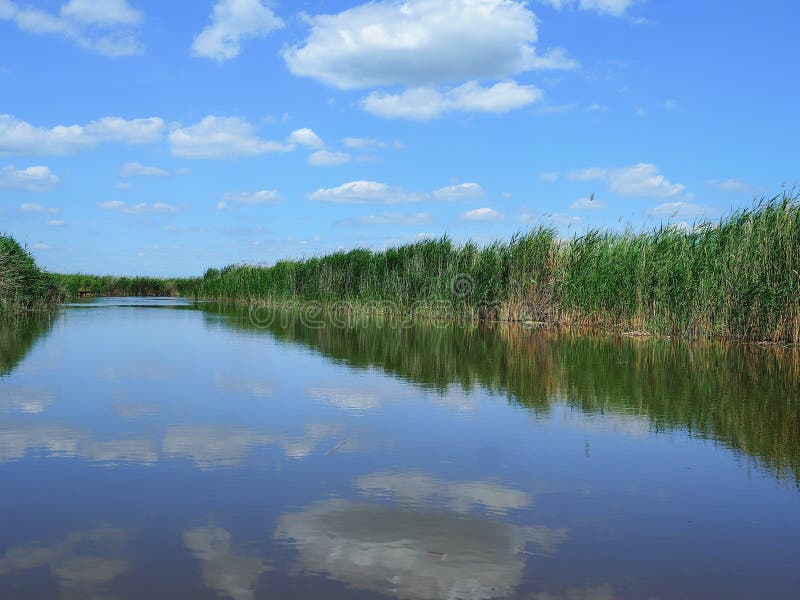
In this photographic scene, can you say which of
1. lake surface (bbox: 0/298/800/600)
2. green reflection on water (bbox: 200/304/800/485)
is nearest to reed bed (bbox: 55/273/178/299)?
green reflection on water (bbox: 200/304/800/485)

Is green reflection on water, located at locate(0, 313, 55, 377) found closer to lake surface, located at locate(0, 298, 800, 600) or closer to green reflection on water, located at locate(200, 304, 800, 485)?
lake surface, located at locate(0, 298, 800, 600)

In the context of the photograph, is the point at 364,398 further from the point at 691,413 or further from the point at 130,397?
the point at 691,413

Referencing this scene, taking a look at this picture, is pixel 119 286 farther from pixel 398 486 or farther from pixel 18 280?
pixel 398 486

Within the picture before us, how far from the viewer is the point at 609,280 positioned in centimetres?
1609

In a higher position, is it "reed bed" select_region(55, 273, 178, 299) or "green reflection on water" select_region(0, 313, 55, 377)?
"reed bed" select_region(55, 273, 178, 299)

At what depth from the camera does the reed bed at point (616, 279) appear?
42.3ft

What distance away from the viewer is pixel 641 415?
6254 mm

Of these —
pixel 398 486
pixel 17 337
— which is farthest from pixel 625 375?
pixel 17 337

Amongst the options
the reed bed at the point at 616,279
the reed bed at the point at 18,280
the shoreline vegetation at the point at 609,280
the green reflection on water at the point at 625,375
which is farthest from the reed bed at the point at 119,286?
the green reflection on water at the point at 625,375

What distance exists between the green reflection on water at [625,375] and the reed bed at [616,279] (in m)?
0.98

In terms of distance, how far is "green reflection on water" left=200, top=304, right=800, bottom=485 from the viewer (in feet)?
19.2

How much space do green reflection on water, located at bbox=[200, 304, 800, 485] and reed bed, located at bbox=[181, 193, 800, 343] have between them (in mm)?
982

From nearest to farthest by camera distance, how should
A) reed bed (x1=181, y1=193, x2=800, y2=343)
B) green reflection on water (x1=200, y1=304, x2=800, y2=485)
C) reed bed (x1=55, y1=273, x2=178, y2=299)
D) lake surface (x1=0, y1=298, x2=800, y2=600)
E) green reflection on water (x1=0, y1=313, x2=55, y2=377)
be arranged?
lake surface (x1=0, y1=298, x2=800, y2=600), green reflection on water (x1=200, y1=304, x2=800, y2=485), green reflection on water (x1=0, y1=313, x2=55, y2=377), reed bed (x1=181, y1=193, x2=800, y2=343), reed bed (x1=55, y1=273, x2=178, y2=299)

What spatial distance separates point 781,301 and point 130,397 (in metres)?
11.1
